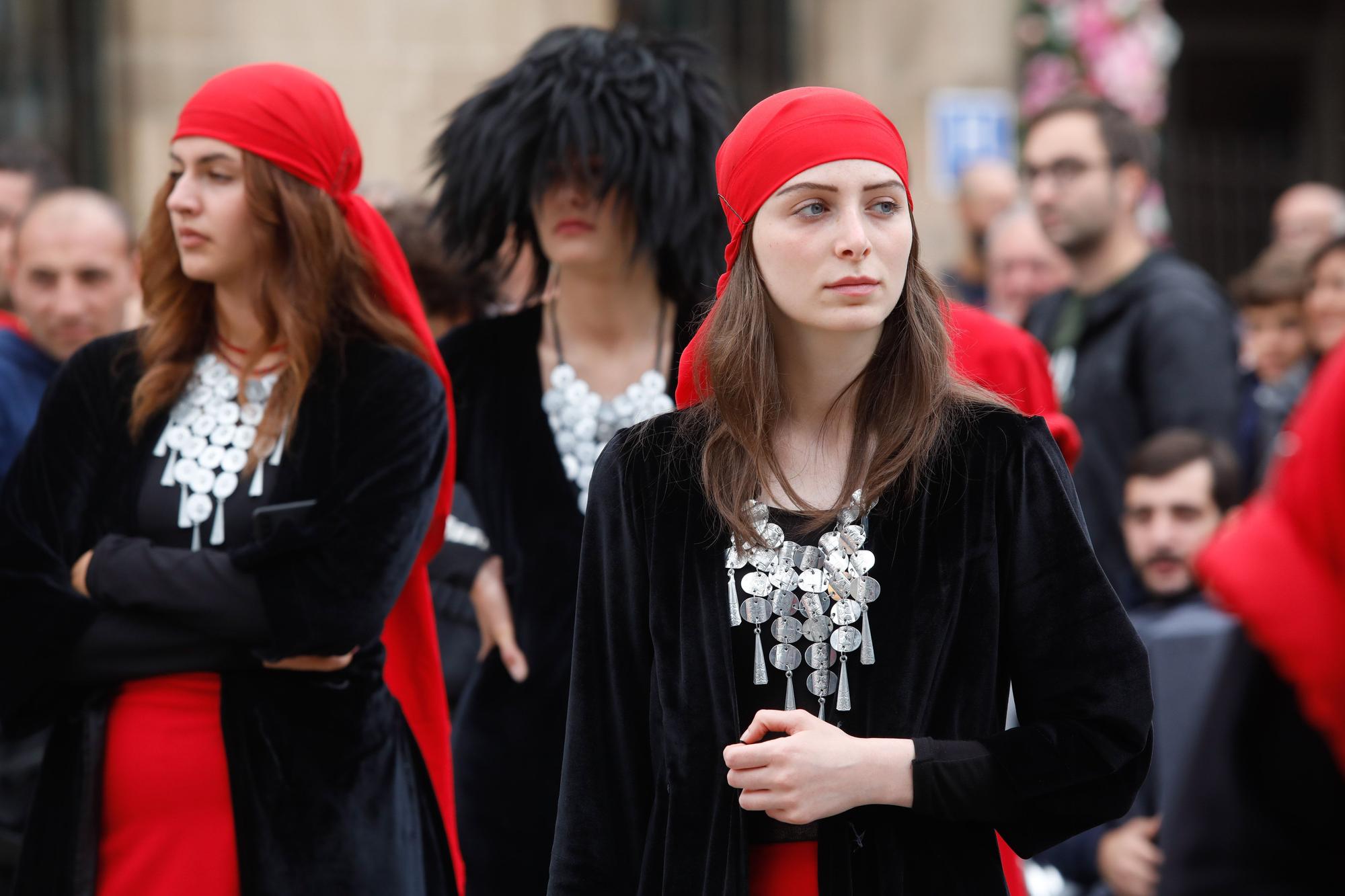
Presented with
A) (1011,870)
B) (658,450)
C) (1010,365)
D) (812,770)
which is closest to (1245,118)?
(1010,365)

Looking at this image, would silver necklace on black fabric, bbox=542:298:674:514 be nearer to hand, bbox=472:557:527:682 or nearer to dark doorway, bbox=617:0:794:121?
hand, bbox=472:557:527:682

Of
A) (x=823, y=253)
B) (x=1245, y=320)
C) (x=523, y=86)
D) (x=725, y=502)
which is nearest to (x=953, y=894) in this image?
(x=725, y=502)

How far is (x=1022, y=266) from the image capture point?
7.35 metres

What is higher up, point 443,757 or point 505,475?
point 505,475

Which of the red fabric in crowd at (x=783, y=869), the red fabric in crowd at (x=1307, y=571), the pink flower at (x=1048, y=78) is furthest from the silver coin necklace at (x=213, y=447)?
the pink flower at (x=1048, y=78)

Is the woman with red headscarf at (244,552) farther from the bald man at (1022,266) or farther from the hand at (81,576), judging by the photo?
the bald man at (1022,266)

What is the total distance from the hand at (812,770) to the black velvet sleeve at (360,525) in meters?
1.12

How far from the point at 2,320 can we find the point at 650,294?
2241 millimetres

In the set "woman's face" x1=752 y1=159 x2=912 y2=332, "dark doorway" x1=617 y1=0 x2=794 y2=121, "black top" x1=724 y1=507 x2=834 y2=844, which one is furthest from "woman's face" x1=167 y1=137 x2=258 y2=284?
"dark doorway" x1=617 y1=0 x2=794 y2=121

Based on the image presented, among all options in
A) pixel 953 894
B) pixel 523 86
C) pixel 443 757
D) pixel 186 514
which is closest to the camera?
pixel 953 894

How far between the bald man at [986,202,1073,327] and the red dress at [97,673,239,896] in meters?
4.51

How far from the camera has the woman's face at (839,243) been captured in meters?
2.68

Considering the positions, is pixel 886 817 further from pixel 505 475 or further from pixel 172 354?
pixel 172 354

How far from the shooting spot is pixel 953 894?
252 centimetres
